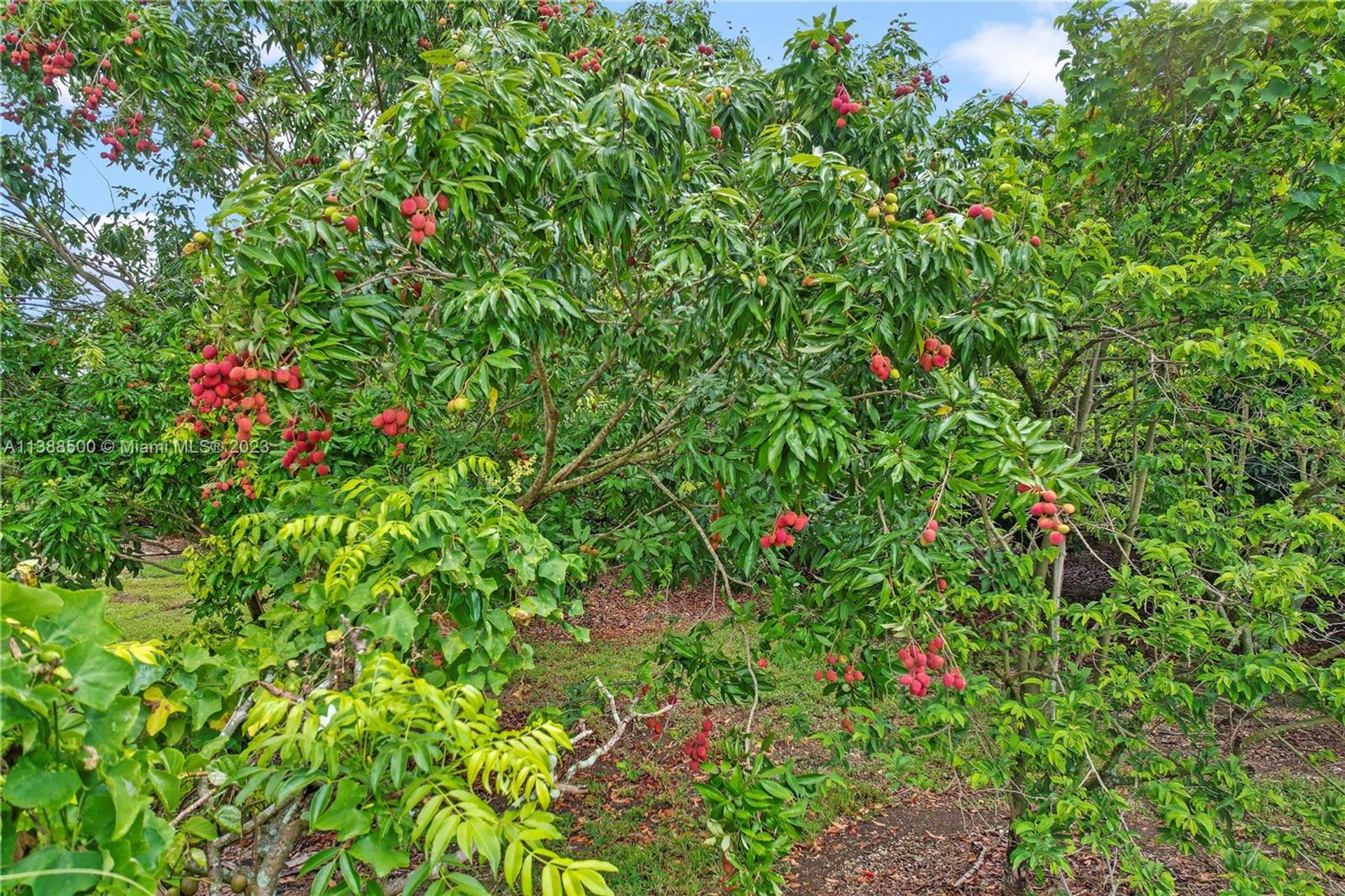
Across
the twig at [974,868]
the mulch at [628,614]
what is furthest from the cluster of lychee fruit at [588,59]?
the mulch at [628,614]

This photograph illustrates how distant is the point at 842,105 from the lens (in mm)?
3070

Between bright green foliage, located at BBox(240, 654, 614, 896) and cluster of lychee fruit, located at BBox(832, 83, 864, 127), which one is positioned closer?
bright green foliage, located at BBox(240, 654, 614, 896)

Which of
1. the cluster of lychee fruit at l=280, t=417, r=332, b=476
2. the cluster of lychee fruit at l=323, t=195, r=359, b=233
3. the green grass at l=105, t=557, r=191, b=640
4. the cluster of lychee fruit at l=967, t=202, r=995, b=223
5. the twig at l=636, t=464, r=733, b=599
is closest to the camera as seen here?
the cluster of lychee fruit at l=323, t=195, r=359, b=233

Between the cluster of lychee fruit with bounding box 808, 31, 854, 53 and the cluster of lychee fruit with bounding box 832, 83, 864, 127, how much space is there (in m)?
0.15

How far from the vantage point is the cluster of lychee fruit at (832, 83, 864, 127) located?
307 centimetres

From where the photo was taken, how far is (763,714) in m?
5.90

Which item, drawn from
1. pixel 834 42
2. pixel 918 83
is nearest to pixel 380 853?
pixel 834 42

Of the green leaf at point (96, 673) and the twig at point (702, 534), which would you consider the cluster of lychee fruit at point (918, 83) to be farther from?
the green leaf at point (96, 673)

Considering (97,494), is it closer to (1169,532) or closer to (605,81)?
(605,81)

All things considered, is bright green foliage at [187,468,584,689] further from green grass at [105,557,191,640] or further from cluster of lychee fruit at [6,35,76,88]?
green grass at [105,557,191,640]

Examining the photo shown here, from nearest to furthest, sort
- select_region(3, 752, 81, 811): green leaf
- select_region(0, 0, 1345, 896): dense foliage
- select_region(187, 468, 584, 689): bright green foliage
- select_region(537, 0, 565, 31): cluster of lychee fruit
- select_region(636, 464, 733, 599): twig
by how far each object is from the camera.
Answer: select_region(3, 752, 81, 811): green leaf → select_region(0, 0, 1345, 896): dense foliage → select_region(187, 468, 584, 689): bright green foliage → select_region(636, 464, 733, 599): twig → select_region(537, 0, 565, 31): cluster of lychee fruit

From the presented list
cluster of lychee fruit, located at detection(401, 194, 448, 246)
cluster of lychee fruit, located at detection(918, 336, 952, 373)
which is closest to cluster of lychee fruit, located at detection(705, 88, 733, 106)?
cluster of lychee fruit, located at detection(401, 194, 448, 246)

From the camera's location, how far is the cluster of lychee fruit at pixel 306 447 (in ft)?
9.05

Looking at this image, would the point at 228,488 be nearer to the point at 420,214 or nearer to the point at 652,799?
the point at 420,214
